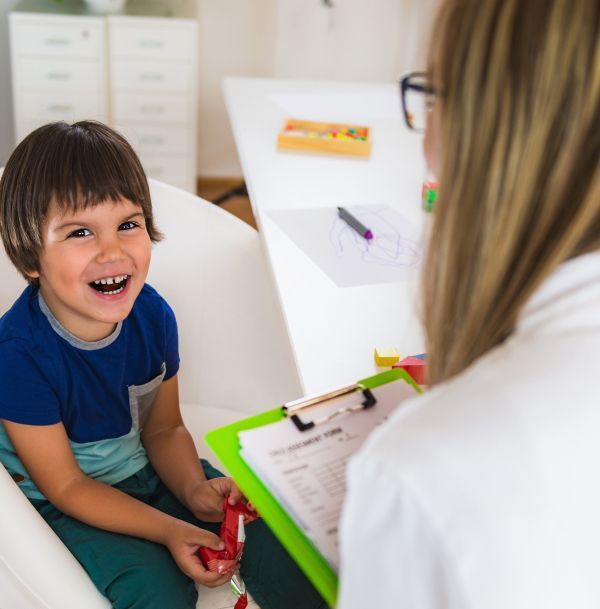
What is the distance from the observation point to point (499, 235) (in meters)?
0.59

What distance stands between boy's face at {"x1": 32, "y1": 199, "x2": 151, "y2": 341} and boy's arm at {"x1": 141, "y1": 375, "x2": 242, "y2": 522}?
177 millimetres

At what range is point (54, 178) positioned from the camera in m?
1.07

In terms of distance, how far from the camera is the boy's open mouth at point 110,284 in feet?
3.62

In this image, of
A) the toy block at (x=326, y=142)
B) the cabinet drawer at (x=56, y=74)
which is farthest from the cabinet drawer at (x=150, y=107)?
the toy block at (x=326, y=142)

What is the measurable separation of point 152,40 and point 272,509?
245 centimetres

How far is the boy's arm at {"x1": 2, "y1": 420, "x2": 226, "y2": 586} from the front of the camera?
3.44 ft

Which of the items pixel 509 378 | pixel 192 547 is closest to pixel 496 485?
pixel 509 378

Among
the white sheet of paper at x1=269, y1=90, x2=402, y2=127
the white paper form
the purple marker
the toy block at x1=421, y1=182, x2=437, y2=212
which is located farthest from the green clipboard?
the white sheet of paper at x1=269, y1=90, x2=402, y2=127

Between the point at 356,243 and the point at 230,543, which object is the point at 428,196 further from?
the point at 230,543

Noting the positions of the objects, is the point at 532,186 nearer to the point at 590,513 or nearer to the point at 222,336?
the point at 590,513

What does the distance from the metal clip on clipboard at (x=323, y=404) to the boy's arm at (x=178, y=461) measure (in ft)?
1.00

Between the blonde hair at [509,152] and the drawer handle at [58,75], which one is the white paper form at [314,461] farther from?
the drawer handle at [58,75]

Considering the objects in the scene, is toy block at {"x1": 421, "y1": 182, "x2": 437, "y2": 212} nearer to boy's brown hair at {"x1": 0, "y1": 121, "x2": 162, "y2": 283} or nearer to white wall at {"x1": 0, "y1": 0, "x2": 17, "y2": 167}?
boy's brown hair at {"x1": 0, "y1": 121, "x2": 162, "y2": 283}

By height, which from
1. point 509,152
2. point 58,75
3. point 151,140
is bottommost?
point 151,140
